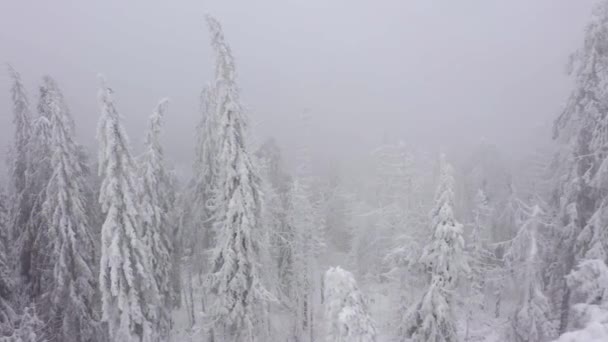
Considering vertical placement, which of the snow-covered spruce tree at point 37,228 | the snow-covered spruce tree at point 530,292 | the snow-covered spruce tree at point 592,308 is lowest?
the snow-covered spruce tree at point 530,292

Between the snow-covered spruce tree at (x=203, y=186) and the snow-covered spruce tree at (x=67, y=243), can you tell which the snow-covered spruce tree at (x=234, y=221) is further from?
the snow-covered spruce tree at (x=67, y=243)

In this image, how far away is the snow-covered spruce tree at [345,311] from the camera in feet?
33.6

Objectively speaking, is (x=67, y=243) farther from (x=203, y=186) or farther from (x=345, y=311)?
(x=345, y=311)

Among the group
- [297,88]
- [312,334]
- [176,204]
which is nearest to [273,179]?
[176,204]

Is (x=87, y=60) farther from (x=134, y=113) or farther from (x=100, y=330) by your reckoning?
(x=100, y=330)

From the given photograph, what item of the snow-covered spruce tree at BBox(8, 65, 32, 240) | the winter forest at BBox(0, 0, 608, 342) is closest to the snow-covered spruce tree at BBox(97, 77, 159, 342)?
the winter forest at BBox(0, 0, 608, 342)

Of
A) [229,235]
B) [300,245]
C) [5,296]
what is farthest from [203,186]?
[5,296]

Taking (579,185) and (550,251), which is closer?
(579,185)

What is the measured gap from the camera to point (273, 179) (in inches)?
1324

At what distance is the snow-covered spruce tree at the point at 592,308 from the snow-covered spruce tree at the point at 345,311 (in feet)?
16.2

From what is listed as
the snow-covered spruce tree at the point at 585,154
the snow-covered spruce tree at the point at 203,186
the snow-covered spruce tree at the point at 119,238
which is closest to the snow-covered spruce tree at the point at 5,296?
the snow-covered spruce tree at the point at 119,238

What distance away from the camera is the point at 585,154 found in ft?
54.2

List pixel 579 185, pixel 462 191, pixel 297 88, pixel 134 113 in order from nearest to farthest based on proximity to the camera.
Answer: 1. pixel 579 185
2. pixel 462 191
3. pixel 134 113
4. pixel 297 88

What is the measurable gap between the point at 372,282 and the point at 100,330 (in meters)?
20.2
